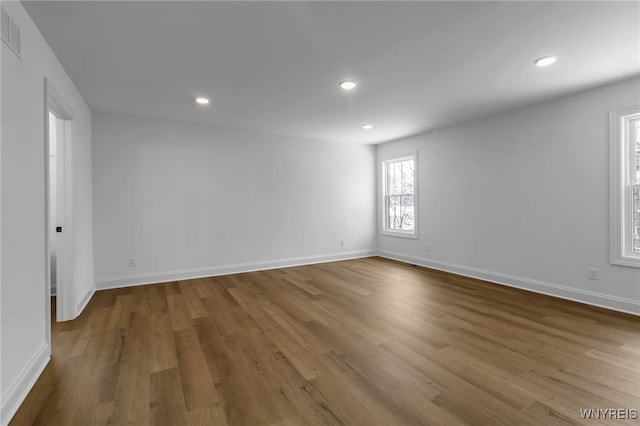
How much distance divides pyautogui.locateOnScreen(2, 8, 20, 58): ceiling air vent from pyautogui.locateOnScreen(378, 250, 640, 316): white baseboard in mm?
5548

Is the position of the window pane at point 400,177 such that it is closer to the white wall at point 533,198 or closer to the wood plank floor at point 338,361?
the white wall at point 533,198

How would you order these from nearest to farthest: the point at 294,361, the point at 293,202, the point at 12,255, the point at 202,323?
1. the point at 12,255
2. the point at 294,361
3. the point at 202,323
4. the point at 293,202

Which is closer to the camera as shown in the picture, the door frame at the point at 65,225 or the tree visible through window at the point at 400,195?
the door frame at the point at 65,225

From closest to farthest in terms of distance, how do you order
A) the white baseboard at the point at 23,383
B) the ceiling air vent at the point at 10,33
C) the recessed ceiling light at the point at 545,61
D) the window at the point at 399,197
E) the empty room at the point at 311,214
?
the white baseboard at the point at 23,383, the ceiling air vent at the point at 10,33, the empty room at the point at 311,214, the recessed ceiling light at the point at 545,61, the window at the point at 399,197

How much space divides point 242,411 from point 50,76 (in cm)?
304

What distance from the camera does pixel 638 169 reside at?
10.6 feet

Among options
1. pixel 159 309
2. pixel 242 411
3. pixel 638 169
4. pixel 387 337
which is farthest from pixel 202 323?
pixel 638 169

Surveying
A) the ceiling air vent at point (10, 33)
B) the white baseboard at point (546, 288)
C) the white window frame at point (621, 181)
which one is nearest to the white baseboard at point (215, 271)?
the white baseboard at point (546, 288)

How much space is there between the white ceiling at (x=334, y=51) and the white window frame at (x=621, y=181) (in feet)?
1.68

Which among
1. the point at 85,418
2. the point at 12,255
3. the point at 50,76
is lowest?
the point at 85,418

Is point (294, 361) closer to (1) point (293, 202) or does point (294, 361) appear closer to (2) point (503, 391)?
(2) point (503, 391)

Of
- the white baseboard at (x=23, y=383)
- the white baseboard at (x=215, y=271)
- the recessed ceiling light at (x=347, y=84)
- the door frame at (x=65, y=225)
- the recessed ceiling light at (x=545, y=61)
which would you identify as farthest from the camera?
the white baseboard at (x=215, y=271)

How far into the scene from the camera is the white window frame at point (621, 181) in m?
3.26

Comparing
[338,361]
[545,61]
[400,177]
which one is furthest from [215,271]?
[545,61]
